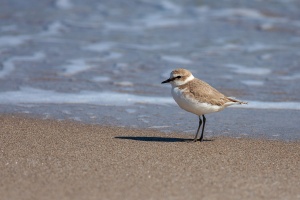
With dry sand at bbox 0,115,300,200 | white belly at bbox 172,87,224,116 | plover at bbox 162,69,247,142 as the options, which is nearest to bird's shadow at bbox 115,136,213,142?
dry sand at bbox 0,115,300,200

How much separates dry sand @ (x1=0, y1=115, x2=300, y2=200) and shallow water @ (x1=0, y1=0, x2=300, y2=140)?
1.74 ft

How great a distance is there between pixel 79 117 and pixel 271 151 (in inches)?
95.6

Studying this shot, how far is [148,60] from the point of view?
10820mm

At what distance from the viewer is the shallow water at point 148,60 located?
307 inches

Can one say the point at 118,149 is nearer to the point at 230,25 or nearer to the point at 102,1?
the point at 230,25

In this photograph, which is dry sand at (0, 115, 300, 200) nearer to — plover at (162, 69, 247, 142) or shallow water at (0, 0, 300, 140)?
plover at (162, 69, 247, 142)

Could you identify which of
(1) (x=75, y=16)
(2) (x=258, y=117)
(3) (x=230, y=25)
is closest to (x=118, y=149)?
(2) (x=258, y=117)

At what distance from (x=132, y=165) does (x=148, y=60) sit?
208 inches

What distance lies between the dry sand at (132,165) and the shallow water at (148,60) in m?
0.53

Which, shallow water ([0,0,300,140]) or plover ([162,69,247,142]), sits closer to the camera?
plover ([162,69,247,142])

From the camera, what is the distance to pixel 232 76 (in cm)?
973

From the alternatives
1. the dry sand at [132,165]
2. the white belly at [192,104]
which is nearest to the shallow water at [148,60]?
the white belly at [192,104]

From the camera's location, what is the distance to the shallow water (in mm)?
7789

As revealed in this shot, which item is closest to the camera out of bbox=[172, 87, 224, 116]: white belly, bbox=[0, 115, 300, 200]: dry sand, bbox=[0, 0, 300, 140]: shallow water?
bbox=[0, 115, 300, 200]: dry sand
